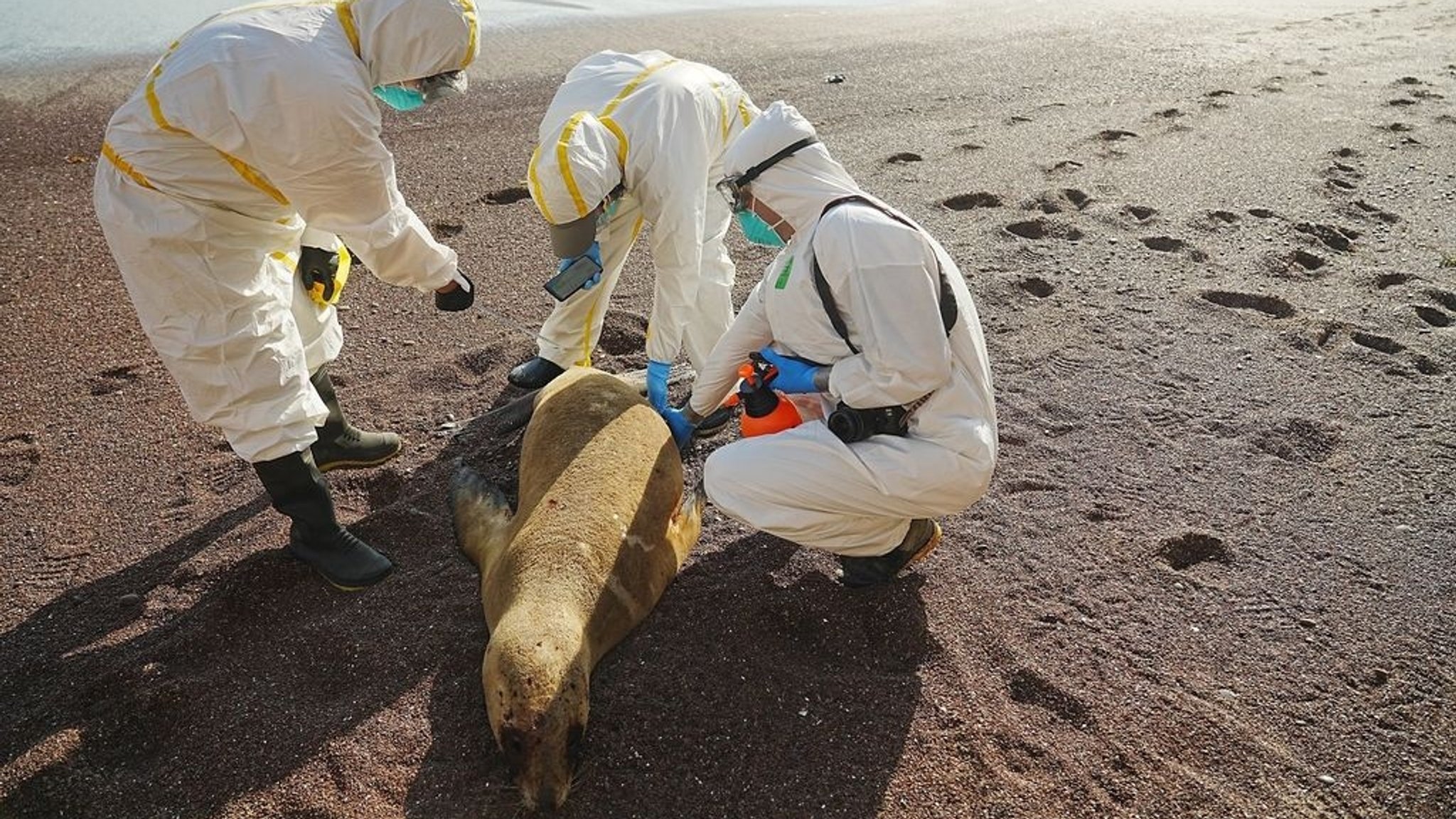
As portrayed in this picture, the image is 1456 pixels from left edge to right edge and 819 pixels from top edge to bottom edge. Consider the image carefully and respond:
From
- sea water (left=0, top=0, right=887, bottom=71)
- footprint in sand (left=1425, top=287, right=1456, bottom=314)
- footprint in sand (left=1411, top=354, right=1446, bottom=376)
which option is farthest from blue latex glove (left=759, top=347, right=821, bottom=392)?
sea water (left=0, top=0, right=887, bottom=71)

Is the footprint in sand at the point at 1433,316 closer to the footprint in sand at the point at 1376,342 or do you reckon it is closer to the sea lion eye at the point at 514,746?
the footprint in sand at the point at 1376,342

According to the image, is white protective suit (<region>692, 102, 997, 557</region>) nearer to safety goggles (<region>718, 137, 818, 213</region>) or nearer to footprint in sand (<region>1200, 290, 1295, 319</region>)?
safety goggles (<region>718, 137, 818, 213</region>)

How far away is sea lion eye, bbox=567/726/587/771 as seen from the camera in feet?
11.2

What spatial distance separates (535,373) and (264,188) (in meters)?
2.12

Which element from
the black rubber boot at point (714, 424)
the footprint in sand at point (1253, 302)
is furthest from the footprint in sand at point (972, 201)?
Answer: the black rubber boot at point (714, 424)

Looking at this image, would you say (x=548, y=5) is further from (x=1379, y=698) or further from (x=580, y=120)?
(x=1379, y=698)

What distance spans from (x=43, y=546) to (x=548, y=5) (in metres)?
13.5

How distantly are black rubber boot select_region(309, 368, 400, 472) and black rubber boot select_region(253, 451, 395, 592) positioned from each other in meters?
0.60

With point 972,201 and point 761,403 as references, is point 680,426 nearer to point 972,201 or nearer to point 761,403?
point 761,403

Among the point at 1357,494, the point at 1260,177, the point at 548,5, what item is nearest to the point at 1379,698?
the point at 1357,494

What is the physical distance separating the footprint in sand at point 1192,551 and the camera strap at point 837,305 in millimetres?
1536

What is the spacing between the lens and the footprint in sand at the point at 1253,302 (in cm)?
661

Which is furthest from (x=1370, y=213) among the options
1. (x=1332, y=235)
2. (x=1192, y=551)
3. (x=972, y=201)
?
(x=1192, y=551)

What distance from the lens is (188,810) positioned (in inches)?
135
